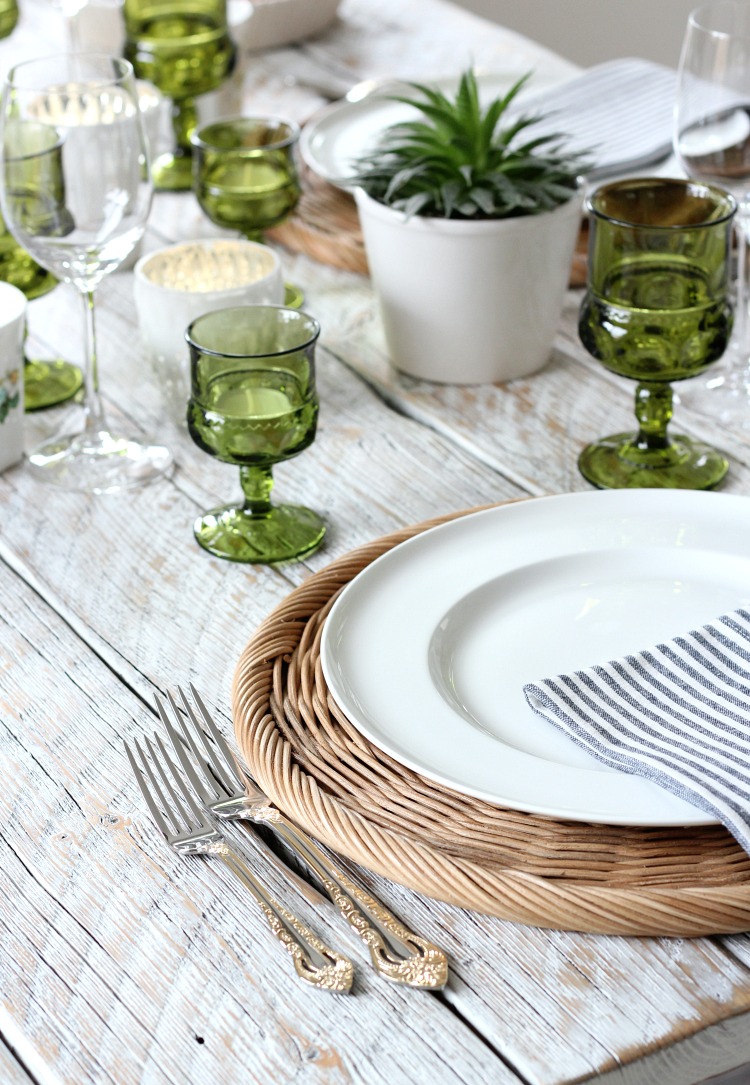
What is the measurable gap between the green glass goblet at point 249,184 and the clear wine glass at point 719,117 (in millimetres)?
357

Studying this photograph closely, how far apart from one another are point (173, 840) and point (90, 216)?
1.62ft

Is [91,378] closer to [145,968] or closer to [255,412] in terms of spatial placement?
[255,412]

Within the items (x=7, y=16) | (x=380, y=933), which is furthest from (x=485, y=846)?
(x=7, y=16)

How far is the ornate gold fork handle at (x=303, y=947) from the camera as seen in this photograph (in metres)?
0.58

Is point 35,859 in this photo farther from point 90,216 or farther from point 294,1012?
point 90,216

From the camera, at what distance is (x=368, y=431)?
107 cm

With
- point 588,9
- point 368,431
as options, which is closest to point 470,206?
point 368,431

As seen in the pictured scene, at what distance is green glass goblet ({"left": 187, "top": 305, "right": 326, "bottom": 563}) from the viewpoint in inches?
34.8

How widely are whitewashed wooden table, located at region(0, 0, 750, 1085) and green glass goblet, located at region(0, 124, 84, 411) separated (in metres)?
0.03

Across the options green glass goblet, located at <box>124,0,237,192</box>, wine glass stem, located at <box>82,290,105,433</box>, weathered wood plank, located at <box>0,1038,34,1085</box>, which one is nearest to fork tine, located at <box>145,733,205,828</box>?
weathered wood plank, located at <box>0,1038,34,1085</box>

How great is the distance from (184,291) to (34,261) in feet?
0.50

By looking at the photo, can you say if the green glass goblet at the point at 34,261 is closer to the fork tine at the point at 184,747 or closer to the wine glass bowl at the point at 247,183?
the wine glass bowl at the point at 247,183

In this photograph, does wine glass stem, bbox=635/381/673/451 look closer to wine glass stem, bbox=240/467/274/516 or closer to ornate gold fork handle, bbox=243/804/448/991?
wine glass stem, bbox=240/467/274/516

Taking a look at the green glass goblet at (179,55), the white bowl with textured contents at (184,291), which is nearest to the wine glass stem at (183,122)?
the green glass goblet at (179,55)
